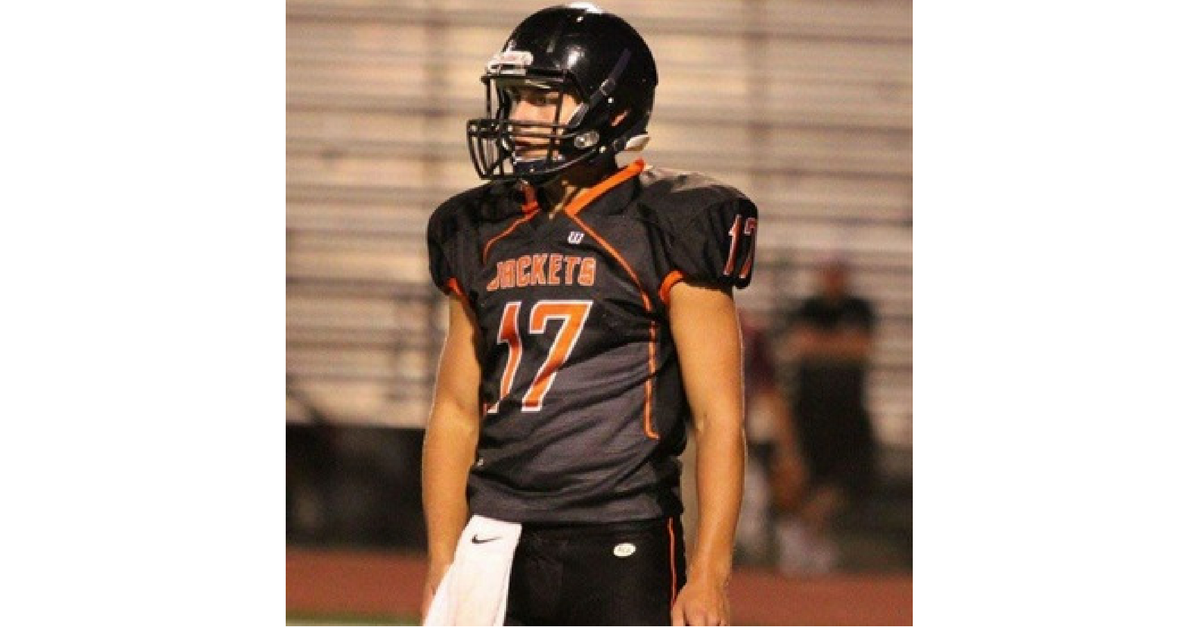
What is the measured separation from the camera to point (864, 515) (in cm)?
Result: 794

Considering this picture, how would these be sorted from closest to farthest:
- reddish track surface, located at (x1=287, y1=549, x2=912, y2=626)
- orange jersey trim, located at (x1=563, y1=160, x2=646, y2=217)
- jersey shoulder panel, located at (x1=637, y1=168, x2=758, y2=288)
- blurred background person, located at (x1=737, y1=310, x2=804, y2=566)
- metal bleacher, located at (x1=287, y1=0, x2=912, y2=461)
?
1. jersey shoulder panel, located at (x1=637, y1=168, x2=758, y2=288)
2. orange jersey trim, located at (x1=563, y1=160, x2=646, y2=217)
3. reddish track surface, located at (x1=287, y1=549, x2=912, y2=626)
4. metal bleacher, located at (x1=287, y1=0, x2=912, y2=461)
5. blurred background person, located at (x1=737, y1=310, x2=804, y2=566)

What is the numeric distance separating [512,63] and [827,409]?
219 inches

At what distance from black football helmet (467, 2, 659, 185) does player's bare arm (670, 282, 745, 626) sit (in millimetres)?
271

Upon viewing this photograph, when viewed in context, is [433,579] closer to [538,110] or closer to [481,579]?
[481,579]

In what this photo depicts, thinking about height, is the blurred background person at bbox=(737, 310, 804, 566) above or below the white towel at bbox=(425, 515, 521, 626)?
below

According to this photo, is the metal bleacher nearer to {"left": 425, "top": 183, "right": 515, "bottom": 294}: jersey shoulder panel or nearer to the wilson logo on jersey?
{"left": 425, "top": 183, "right": 515, "bottom": 294}: jersey shoulder panel

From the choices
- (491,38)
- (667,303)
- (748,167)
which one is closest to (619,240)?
(667,303)

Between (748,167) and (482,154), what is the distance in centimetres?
515

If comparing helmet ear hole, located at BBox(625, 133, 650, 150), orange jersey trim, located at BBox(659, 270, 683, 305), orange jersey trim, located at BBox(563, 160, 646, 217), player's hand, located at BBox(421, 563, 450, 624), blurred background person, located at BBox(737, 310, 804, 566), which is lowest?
blurred background person, located at BBox(737, 310, 804, 566)

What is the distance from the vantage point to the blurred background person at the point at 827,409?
25.8ft

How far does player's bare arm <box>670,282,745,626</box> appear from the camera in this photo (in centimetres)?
250

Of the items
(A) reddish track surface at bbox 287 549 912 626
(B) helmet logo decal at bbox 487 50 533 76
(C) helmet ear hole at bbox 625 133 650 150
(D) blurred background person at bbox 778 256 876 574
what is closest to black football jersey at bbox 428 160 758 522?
(C) helmet ear hole at bbox 625 133 650 150

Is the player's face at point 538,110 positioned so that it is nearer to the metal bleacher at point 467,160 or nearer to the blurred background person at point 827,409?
the metal bleacher at point 467,160

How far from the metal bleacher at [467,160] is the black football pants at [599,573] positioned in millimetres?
4338
